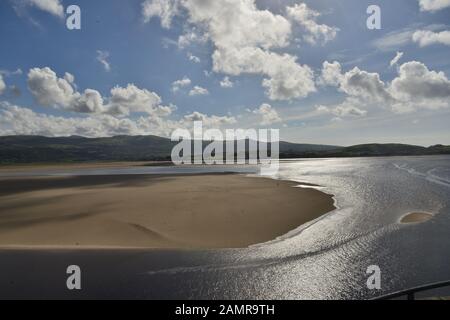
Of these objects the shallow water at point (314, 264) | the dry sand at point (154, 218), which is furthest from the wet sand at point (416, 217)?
the dry sand at point (154, 218)

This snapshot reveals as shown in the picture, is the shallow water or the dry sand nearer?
the shallow water

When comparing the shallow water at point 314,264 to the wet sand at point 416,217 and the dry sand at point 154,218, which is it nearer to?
the wet sand at point 416,217

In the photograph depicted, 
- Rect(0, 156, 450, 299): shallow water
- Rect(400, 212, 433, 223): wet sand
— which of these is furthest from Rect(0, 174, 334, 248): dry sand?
Rect(400, 212, 433, 223): wet sand

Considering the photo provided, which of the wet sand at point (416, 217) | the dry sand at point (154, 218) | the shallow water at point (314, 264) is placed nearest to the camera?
the shallow water at point (314, 264)

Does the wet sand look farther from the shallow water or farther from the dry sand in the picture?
the dry sand

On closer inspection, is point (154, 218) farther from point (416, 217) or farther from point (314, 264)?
point (416, 217)

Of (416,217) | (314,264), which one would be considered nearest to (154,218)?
(314,264)

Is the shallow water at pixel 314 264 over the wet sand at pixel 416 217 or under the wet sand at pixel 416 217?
under
